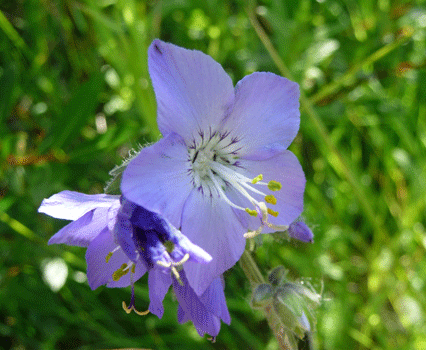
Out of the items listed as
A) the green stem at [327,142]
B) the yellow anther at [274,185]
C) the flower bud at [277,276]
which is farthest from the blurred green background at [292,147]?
the yellow anther at [274,185]

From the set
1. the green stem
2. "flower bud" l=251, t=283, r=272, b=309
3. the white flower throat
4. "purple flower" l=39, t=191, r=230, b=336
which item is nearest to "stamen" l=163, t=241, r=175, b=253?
"purple flower" l=39, t=191, r=230, b=336

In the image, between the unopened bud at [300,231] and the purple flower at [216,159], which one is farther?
the unopened bud at [300,231]

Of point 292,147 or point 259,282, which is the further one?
point 292,147

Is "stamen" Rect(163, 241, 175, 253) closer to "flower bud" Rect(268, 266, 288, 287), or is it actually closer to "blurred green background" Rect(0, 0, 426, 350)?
"flower bud" Rect(268, 266, 288, 287)

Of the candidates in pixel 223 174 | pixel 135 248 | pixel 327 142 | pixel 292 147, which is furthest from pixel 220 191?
pixel 292 147

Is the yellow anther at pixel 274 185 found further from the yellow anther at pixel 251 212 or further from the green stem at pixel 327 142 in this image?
the green stem at pixel 327 142

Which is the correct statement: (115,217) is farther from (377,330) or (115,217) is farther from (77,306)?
(377,330)

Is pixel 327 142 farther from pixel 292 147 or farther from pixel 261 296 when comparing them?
pixel 261 296
